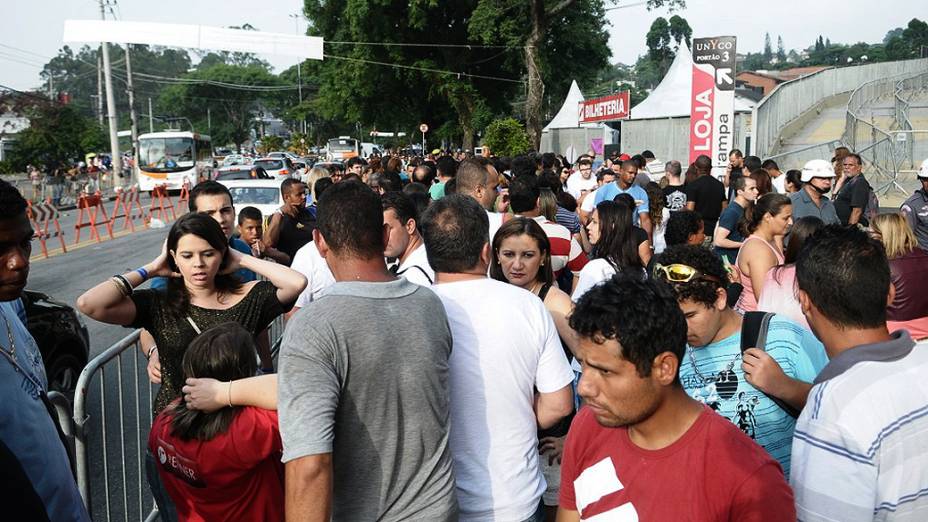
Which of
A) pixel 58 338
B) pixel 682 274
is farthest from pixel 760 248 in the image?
pixel 58 338

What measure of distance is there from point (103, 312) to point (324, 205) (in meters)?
1.44

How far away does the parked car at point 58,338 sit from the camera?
663 centimetres

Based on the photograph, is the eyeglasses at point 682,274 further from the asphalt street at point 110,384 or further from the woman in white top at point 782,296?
the asphalt street at point 110,384

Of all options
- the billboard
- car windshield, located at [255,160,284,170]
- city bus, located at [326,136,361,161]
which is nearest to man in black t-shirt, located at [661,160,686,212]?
the billboard

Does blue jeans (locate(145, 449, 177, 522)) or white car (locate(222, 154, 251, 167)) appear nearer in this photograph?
blue jeans (locate(145, 449, 177, 522))

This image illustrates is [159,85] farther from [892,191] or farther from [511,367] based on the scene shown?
[511,367]

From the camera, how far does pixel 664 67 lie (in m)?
131

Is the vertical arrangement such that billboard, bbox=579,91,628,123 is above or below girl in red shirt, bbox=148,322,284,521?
above

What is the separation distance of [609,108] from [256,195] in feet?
46.6

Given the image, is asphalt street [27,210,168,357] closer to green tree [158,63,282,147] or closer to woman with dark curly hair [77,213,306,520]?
woman with dark curly hair [77,213,306,520]

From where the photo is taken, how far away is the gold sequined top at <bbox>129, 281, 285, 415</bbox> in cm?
351

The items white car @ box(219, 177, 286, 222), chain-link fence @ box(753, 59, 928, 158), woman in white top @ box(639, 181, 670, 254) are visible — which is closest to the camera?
woman in white top @ box(639, 181, 670, 254)

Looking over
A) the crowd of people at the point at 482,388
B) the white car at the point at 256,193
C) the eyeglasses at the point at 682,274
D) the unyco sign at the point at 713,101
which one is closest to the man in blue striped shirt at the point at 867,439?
the crowd of people at the point at 482,388

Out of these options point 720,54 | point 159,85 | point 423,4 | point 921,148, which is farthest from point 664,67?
point 720,54
